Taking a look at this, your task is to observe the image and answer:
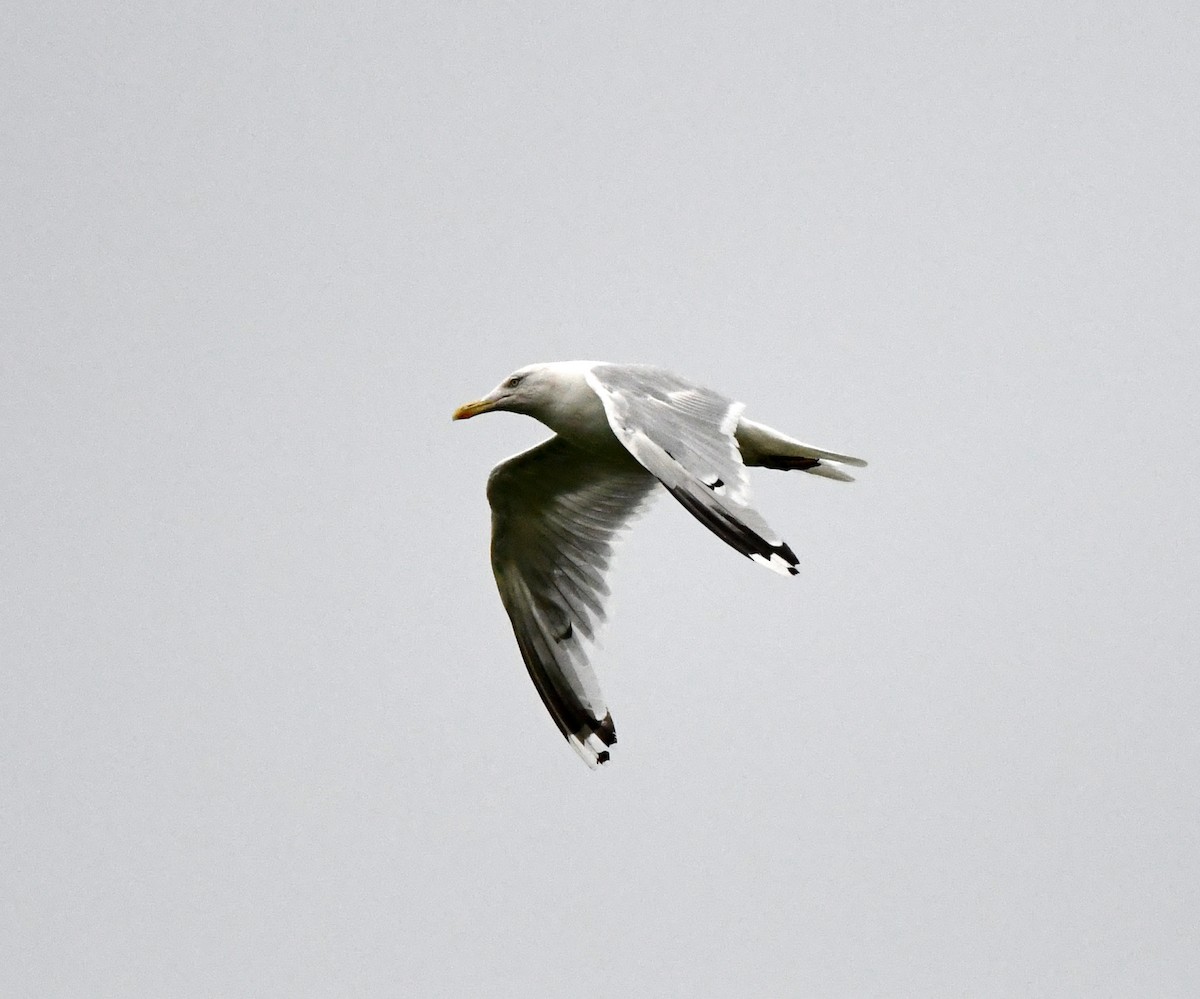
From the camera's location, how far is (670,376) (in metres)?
6.95

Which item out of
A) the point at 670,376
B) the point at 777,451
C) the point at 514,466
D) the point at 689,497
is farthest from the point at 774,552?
the point at 514,466

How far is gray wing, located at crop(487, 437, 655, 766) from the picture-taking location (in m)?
8.02

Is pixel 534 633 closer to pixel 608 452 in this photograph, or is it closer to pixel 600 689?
pixel 600 689

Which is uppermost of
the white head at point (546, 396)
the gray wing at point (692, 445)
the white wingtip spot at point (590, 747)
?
the white head at point (546, 396)

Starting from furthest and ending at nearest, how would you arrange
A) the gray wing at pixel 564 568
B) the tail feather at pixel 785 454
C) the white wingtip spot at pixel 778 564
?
1. the gray wing at pixel 564 568
2. the tail feather at pixel 785 454
3. the white wingtip spot at pixel 778 564

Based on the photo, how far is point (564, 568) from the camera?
26.8ft

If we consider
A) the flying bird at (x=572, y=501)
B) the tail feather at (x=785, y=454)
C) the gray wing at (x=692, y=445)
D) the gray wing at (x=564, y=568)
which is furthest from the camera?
the gray wing at (x=564, y=568)

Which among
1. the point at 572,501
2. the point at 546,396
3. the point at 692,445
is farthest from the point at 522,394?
the point at 692,445

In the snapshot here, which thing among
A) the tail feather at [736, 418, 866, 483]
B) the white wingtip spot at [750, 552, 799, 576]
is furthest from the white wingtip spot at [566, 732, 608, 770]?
the white wingtip spot at [750, 552, 799, 576]

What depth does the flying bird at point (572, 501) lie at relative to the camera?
7215 millimetres

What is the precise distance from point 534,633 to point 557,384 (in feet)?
4.39

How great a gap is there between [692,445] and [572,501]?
2005mm

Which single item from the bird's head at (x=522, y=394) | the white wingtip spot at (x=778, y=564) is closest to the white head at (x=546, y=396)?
Answer: the bird's head at (x=522, y=394)

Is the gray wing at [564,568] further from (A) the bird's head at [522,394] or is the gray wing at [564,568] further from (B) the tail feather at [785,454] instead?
(B) the tail feather at [785,454]
